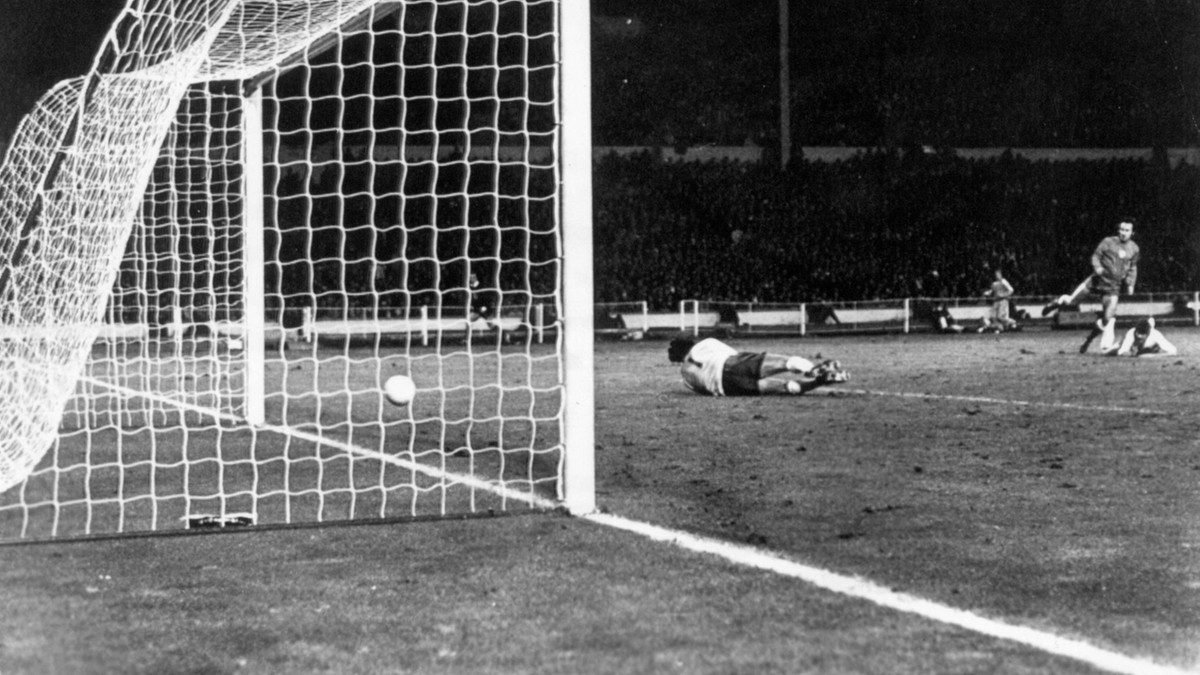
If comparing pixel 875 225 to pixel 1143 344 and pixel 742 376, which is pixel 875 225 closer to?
pixel 1143 344

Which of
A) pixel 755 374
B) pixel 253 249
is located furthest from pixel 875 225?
pixel 253 249

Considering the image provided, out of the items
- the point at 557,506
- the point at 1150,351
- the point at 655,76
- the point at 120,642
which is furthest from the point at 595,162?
the point at 120,642

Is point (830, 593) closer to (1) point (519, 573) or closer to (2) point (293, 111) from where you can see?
(1) point (519, 573)

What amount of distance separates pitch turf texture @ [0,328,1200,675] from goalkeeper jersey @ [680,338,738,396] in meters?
3.61

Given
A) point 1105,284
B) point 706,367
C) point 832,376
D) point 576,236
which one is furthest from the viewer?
point 1105,284

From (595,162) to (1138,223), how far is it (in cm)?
1246

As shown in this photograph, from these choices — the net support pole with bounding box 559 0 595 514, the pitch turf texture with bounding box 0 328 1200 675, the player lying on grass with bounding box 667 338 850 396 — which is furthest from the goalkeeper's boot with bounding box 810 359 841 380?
the net support pole with bounding box 559 0 595 514

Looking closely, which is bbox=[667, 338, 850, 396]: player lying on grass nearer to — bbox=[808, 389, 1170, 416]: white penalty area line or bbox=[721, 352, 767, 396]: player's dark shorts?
bbox=[721, 352, 767, 396]: player's dark shorts

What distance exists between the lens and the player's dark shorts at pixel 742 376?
11.8 m

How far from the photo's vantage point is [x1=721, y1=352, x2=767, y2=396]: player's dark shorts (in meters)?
11.8

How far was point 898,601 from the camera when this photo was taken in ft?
13.4

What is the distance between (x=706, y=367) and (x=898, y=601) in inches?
311

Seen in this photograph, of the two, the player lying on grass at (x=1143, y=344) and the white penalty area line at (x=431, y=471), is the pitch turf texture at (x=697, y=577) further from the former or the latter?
the player lying on grass at (x=1143, y=344)

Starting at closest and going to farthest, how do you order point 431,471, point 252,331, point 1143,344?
point 431,471 → point 252,331 → point 1143,344
